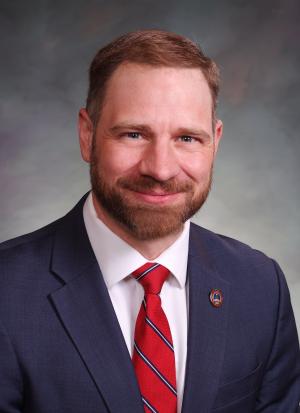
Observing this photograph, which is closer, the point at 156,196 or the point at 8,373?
the point at 8,373

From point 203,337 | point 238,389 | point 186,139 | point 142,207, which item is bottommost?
point 238,389

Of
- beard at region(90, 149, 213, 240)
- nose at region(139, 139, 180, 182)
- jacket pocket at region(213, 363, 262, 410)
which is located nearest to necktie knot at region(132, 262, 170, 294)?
beard at region(90, 149, 213, 240)

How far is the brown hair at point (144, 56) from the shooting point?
3.28 meters

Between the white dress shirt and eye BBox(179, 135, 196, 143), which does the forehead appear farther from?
the white dress shirt

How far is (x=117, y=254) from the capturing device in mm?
3408

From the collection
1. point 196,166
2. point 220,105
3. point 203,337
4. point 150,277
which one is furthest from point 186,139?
point 220,105

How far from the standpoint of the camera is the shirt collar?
11.1 feet

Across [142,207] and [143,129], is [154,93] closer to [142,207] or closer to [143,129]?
[143,129]

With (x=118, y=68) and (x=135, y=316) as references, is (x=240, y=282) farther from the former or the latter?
(x=118, y=68)

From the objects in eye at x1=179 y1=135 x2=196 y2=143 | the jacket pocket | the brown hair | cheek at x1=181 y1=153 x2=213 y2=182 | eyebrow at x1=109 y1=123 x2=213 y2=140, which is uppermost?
the brown hair

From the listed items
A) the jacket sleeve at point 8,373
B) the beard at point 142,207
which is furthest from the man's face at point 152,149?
the jacket sleeve at point 8,373

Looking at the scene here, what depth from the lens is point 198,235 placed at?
3.86 metres

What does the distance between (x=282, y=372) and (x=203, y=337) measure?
1.83ft

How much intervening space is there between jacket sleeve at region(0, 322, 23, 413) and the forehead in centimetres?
106
